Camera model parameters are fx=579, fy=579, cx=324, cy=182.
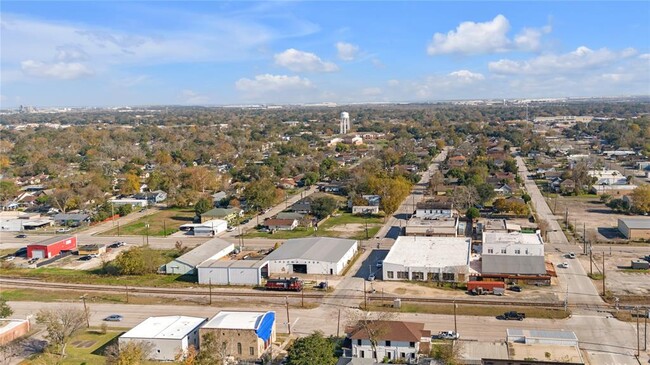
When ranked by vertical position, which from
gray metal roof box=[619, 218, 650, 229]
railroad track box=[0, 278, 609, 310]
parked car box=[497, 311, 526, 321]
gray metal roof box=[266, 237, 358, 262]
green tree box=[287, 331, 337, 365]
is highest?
green tree box=[287, 331, 337, 365]

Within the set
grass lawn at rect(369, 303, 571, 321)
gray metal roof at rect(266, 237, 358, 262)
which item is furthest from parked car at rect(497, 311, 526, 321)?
gray metal roof at rect(266, 237, 358, 262)

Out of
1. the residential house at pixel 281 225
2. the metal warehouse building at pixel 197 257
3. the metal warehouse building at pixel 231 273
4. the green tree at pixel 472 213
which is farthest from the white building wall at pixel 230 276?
the green tree at pixel 472 213

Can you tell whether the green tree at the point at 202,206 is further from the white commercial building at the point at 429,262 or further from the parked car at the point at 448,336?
the parked car at the point at 448,336

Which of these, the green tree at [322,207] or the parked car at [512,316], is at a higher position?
the green tree at [322,207]

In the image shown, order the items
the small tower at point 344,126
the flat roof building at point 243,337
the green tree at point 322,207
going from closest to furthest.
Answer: the flat roof building at point 243,337
the green tree at point 322,207
the small tower at point 344,126

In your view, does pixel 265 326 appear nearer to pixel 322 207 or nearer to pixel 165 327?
pixel 165 327

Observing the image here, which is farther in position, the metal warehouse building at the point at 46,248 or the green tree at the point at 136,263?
the metal warehouse building at the point at 46,248

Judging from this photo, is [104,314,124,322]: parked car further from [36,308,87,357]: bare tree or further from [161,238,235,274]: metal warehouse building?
[161,238,235,274]: metal warehouse building
